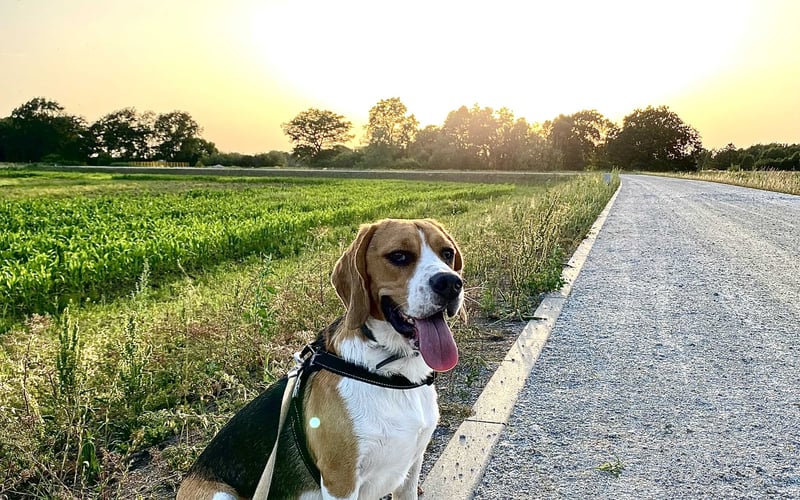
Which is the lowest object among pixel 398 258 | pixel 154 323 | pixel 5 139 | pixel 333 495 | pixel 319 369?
pixel 154 323

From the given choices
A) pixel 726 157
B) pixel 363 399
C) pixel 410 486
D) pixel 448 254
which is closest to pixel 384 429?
pixel 363 399

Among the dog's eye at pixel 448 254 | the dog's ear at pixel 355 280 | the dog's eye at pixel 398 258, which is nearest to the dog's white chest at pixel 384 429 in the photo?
the dog's ear at pixel 355 280

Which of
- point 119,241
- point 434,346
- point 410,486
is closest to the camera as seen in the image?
point 434,346

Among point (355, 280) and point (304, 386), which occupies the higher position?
point (355, 280)

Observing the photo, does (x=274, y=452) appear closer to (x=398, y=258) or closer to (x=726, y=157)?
(x=398, y=258)

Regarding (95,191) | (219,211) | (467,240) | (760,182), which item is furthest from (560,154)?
(467,240)

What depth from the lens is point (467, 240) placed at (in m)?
8.77

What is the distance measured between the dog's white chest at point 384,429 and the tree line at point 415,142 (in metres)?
74.8

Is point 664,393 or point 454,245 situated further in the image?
point 664,393

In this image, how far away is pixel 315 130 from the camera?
103 metres

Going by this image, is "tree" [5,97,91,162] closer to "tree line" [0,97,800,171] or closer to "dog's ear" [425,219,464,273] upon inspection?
"tree line" [0,97,800,171]

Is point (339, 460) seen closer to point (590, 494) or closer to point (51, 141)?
point (590, 494)

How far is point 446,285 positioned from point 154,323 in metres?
3.85

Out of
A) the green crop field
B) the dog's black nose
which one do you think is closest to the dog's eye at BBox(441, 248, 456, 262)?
the dog's black nose
